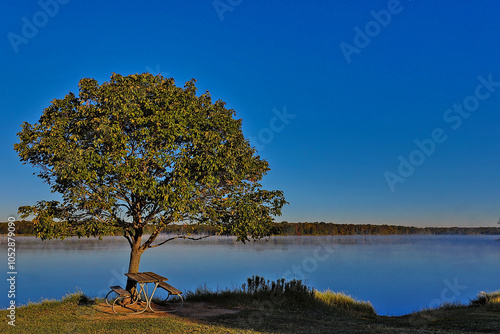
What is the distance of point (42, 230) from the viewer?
1437cm

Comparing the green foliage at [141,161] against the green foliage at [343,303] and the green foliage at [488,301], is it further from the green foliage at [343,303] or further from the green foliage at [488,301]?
the green foliage at [488,301]

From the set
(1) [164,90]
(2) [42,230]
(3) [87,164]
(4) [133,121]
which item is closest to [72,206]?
(2) [42,230]

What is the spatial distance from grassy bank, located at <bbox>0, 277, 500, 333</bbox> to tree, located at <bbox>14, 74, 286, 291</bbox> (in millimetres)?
2614

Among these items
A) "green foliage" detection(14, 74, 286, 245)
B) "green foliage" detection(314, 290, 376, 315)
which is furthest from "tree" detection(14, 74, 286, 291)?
"green foliage" detection(314, 290, 376, 315)

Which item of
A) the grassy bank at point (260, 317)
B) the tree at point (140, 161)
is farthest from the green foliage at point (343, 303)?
the tree at point (140, 161)

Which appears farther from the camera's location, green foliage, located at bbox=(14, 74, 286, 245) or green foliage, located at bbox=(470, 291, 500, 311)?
green foliage, located at bbox=(470, 291, 500, 311)

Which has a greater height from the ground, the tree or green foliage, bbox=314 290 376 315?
the tree

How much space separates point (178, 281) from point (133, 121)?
2209 centimetres

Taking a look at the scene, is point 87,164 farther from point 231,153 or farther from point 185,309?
point 185,309

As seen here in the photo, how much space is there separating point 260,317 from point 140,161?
6628mm

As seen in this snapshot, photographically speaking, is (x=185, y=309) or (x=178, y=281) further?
(x=178, y=281)

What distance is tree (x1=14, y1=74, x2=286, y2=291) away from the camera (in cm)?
1355

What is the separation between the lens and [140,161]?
14523 millimetres

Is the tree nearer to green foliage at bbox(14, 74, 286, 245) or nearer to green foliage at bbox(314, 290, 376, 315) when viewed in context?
green foliage at bbox(14, 74, 286, 245)
